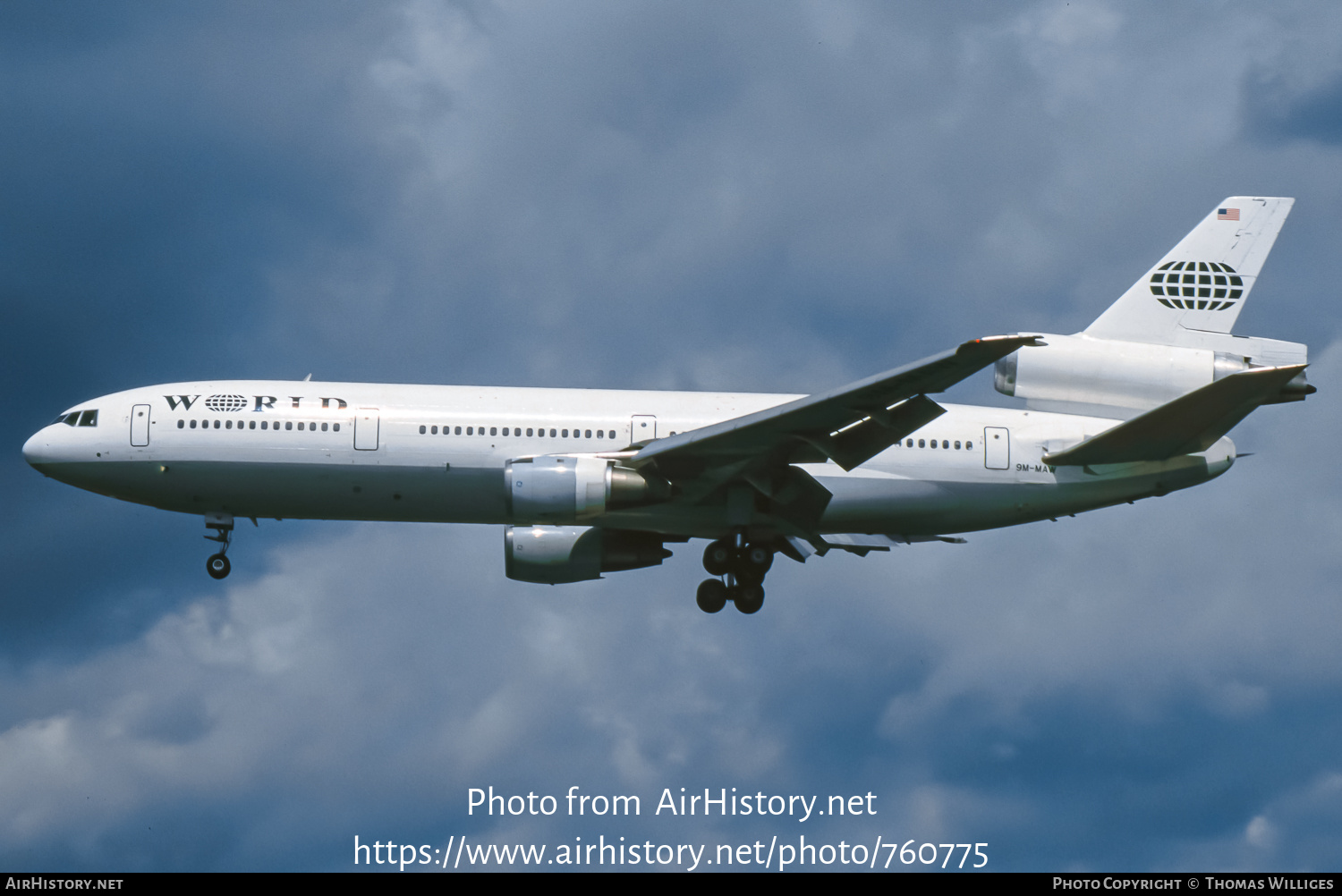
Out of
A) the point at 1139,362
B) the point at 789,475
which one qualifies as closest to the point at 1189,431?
the point at 1139,362

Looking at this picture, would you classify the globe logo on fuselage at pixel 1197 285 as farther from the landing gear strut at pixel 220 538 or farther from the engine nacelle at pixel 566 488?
the landing gear strut at pixel 220 538

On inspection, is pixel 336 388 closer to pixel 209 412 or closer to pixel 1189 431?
pixel 209 412

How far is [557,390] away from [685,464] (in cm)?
428

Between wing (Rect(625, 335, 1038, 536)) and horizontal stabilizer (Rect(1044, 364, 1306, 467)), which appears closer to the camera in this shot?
wing (Rect(625, 335, 1038, 536))

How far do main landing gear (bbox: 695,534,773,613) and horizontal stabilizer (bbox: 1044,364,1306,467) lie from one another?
6.61 metres

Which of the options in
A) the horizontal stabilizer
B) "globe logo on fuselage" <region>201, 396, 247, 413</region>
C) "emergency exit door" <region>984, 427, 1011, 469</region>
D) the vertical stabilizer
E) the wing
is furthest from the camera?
the vertical stabilizer

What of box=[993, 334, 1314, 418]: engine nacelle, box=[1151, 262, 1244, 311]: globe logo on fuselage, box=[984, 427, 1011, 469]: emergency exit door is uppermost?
box=[1151, 262, 1244, 311]: globe logo on fuselage

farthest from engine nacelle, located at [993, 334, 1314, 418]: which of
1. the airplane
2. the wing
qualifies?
the wing

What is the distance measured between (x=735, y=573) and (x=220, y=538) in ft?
38.1

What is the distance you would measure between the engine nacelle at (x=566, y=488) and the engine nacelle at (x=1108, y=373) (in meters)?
8.43

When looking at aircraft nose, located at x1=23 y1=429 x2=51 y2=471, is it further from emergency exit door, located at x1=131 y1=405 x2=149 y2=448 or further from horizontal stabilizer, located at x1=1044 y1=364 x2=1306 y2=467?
horizontal stabilizer, located at x1=1044 y1=364 x2=1306 y2=467

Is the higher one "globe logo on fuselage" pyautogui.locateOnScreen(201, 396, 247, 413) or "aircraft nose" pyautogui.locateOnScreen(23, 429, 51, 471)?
"globe logo on fuselage" pyautogui.locateOnScreen(201, 396, 247, 413)

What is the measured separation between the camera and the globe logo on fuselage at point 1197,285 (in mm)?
30078

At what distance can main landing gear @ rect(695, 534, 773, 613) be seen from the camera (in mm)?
28734
